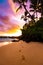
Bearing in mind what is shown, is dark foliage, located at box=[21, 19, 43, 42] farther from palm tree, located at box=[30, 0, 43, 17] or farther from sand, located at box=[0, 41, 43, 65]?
palm tree, located at box=[30, 0, 43, 17]

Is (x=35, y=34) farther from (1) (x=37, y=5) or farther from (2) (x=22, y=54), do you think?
(1) (x=37, y=5)

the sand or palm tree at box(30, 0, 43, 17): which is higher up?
palm tree at box(30, 0, 43, 17)

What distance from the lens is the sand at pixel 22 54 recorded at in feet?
9.55

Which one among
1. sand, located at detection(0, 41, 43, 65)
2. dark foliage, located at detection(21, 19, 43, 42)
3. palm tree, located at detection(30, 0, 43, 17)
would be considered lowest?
sand, located at detection(0, 41, 43, 65)

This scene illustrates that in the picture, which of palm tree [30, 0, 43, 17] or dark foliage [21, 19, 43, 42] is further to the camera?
palm tree [30, 0, 43, 17]

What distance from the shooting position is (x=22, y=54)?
3066mm

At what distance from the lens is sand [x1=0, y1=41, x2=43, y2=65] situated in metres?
2.91

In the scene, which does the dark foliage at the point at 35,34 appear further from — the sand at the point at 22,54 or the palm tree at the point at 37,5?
the palm tree at the point at 37,5

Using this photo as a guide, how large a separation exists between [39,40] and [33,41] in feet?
0.41

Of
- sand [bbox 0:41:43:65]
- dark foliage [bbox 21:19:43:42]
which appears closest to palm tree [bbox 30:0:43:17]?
dark foliage [bbox 21:19:43:42]

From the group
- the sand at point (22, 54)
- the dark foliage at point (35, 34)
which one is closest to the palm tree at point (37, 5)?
the dark foliage at point (35, 34)

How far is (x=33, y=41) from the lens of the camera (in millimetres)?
3422

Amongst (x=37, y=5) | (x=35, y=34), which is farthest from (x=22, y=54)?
(x=37, y=5)

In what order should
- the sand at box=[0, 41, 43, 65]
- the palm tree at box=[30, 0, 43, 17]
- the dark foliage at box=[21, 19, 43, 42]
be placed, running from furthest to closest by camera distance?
1. the palm tree at box=[30, 0, 43, 17]
2. the dark foliage at box=[21, 19, 43, 42]
3. the sand at box=[0, 41, 43, 65]
